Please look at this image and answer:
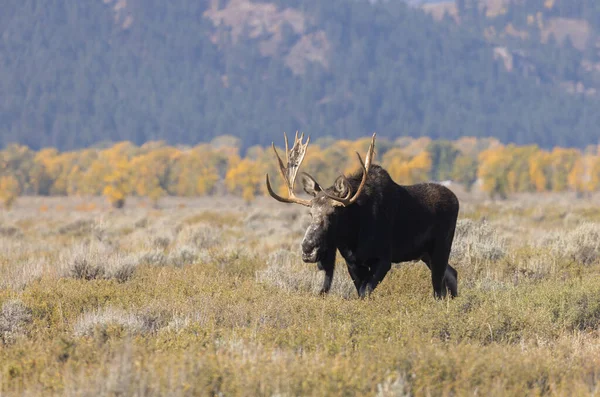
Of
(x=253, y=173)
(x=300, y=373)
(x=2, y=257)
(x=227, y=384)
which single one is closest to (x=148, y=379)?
(x=227, y=384)

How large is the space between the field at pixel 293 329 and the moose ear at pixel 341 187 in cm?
110

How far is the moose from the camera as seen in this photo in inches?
332

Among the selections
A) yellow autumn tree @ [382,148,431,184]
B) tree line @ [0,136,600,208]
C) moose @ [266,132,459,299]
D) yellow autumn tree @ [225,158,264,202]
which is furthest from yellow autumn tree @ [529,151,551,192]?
moose @ [266,132,459,299]

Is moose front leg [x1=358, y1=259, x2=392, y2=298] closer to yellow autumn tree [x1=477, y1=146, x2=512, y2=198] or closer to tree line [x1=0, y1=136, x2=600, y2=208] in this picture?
tree line [x1=0, y1=136, x2=600, y2=208]

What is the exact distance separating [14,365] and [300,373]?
6.49 feet

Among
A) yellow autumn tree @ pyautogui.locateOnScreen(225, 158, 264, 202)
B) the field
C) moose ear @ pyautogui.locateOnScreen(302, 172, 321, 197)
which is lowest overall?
yellow autumn tree @ pyautogui.locateOnScreen(225, 158, 264, 202)

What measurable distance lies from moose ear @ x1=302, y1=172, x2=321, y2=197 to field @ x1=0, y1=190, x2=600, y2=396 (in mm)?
1113

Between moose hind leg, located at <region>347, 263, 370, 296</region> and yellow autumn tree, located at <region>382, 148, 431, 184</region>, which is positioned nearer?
moose hind leg, located at <region>347, 263, 370, 296</region>

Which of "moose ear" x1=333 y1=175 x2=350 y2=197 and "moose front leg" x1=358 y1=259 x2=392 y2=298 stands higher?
"moose ear" x1=333 y1=175 x2=350 y2=197

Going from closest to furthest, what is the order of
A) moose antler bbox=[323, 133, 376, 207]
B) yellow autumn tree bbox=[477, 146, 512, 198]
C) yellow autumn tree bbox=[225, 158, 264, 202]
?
moose antler bbox=[323, 133, 376, 207], yellow autumn tree bbox=[477, 146, 512, 198], yellow autumn tree bbox=[225, 158, 264, 202]

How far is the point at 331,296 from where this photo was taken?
28.3 ft

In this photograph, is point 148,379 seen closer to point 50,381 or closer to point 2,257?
point 50,381

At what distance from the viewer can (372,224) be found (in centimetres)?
858

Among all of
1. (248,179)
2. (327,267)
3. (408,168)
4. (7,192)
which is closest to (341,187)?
(327,267)
